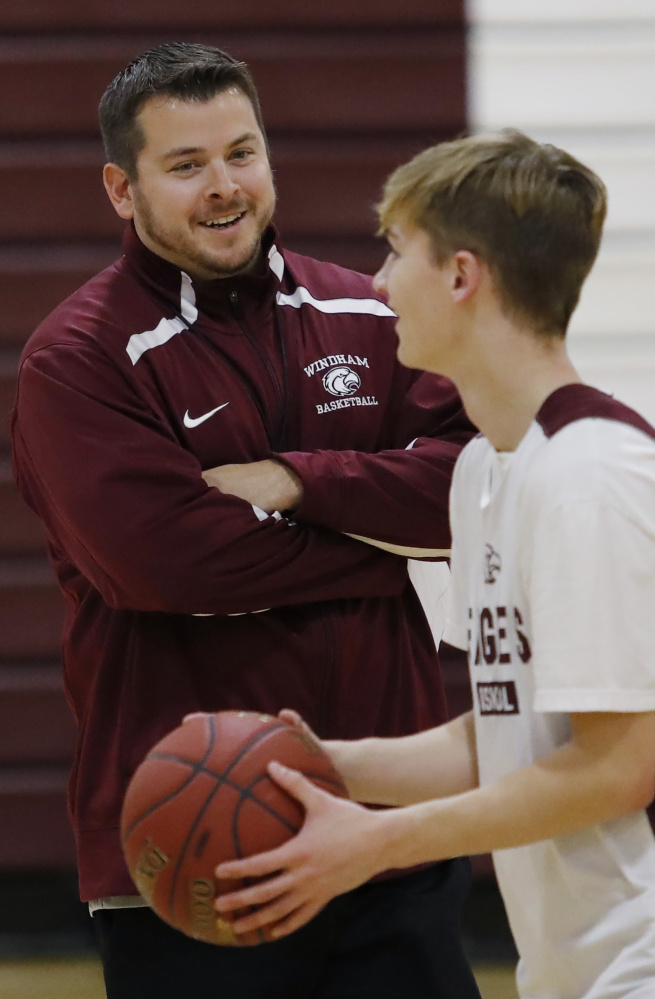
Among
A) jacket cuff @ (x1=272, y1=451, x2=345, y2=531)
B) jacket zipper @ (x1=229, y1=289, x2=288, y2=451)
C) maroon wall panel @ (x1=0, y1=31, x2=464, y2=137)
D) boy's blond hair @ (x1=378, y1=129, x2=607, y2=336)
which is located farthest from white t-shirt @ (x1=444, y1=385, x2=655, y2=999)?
maroon wall panel @ (x1=0, y1=31, x2=464, y2=137)

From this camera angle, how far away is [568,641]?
176 centimetres

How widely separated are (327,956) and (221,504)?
916 millimetres

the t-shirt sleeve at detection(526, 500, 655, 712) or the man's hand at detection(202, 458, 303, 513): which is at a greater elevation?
the t-shirt sleeve at detection(526, 500, 655, 712)

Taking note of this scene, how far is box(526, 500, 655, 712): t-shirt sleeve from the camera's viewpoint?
1.73 m

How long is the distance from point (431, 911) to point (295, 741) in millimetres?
849

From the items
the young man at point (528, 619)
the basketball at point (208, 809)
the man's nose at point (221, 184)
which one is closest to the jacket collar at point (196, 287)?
the man's nose at point (221, 184)

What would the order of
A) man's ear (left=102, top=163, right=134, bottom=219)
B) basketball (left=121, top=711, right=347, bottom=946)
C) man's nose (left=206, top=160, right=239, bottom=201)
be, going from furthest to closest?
man's ear (left=102, top=163, right=134, bottom=219)
man's nose (left=206, top=160, right=239, bottom=201)
basketball (left=121, top=711, right=347, bottom=946)

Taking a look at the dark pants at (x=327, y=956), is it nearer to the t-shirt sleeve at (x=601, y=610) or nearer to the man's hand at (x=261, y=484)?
the man's hand at (x=261, y=484)

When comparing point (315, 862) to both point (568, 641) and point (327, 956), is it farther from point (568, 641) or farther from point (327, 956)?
point (327, 956)

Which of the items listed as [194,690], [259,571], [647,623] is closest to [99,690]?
[194,690]

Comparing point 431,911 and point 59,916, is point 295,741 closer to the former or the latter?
point 431,911

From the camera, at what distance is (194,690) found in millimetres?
2602

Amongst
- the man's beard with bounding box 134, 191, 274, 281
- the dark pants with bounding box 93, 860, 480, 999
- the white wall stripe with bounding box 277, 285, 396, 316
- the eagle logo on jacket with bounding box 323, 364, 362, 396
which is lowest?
the dark pants with bounding box 93, 860, 480, 999

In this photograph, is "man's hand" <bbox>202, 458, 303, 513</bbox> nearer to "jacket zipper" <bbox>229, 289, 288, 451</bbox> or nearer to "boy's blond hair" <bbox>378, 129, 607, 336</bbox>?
"jacket zipper" <bbox>229, 289, 288, 451</bbox>
